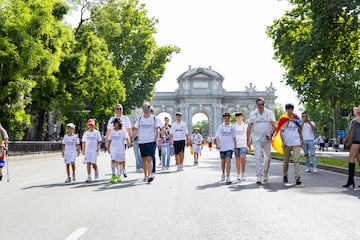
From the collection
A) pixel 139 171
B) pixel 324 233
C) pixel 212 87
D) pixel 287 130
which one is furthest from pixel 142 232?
pixel 212 87

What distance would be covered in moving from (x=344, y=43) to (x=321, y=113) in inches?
3196

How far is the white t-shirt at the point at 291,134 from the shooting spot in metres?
12.4

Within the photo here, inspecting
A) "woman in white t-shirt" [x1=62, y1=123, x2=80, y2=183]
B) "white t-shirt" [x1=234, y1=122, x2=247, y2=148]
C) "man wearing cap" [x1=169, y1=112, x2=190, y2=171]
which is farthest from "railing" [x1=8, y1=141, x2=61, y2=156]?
"white t-shirt" [x1=234, y1=122, x2=247, y2=148]

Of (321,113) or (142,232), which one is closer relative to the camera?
(142,232)

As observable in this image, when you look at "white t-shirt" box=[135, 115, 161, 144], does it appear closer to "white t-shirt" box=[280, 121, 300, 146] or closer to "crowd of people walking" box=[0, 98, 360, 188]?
"crowd of people walking" box=[0, 98, 360, 188]

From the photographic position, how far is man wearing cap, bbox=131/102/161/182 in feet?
40.2

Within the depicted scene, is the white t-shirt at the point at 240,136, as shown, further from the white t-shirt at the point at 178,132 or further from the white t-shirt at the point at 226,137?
the white t-shirt at the point at 178,132

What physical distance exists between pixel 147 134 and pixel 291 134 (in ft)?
11.4

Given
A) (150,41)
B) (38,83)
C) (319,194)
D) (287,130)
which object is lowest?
(319,194)

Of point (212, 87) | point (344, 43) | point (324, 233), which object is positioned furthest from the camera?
point (212, 87)

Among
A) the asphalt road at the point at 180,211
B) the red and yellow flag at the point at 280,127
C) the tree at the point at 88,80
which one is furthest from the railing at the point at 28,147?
the red and yellow flag at the point at 280,127

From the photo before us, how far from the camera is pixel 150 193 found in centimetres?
1025

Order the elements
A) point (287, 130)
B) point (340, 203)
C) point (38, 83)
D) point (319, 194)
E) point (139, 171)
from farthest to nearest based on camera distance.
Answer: point (38, 83)
point (139, 171)
point (287, 130)
point (319, 194)
point (340, 203)

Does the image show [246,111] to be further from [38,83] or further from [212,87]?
[38,83]
